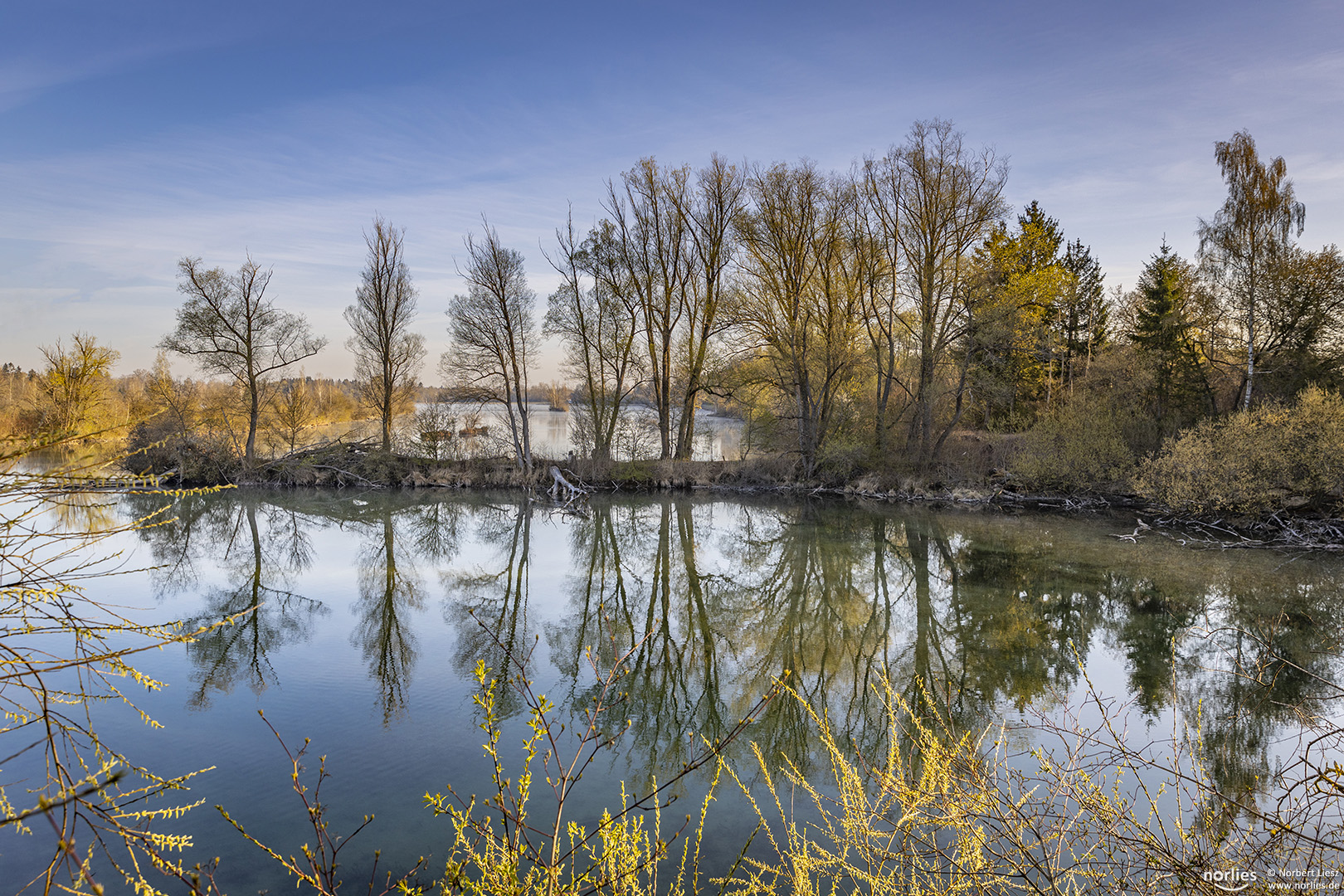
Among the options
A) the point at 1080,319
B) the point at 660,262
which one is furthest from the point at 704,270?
the point at 1080,319

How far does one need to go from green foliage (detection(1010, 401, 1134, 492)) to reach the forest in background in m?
0.06

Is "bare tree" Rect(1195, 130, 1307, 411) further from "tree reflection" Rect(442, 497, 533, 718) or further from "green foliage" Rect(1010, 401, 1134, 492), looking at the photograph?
"tree reflection" Rect(442, 497, 533, 718)

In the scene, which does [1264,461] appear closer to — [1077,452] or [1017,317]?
[1077,452]

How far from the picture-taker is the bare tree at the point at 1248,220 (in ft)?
66.7

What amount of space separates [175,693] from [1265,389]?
24682mm

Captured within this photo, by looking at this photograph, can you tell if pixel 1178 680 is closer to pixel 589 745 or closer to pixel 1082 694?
pixel 1082 694

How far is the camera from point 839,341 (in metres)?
24.3

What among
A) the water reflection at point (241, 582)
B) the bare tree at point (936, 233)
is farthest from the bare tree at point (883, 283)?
the water reflection at point (241, 582)

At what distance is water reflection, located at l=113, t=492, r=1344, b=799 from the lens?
7242 millimetres

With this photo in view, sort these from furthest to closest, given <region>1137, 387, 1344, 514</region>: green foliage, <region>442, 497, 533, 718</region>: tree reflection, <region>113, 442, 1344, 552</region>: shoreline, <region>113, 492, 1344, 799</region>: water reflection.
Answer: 1. <region>113, 442, 1344, 552</region>: shoreline
2. <region>1137, 387, 1344, 514</region>: green foliage
3. <region>442, 497, 533, 718</region>: tree reflection
4. <region>113, 492, 1344, 799</region>: water reflection

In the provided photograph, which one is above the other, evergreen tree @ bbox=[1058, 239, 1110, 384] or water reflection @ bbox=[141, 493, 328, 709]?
evergreen tree @ bbox=[1058, 239, 1110, 384]

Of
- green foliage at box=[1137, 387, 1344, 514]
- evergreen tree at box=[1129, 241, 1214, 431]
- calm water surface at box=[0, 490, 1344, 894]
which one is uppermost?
evergreen tree at box=[1129, 241, 1214, 431]

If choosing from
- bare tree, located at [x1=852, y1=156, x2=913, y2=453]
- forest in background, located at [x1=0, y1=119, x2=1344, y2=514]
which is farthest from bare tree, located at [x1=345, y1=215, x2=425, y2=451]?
bare tree, located at [x1=852, y1=156, x2=913, y2=453]

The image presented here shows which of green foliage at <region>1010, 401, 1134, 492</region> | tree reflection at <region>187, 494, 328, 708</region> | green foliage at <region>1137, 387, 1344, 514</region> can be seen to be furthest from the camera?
green foliage at <region>1010, 401, 1134, 492</region>
